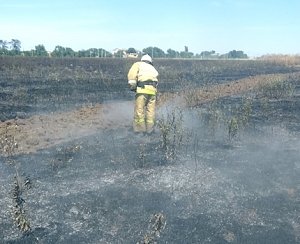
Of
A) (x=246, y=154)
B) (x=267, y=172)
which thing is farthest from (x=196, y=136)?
(x=267, y=172)

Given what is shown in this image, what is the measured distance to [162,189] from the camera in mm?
6074

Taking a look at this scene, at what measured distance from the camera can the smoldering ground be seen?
478 cm

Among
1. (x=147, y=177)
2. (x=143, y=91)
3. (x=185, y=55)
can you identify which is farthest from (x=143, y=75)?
(x=185, y=55)

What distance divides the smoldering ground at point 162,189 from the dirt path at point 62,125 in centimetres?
41

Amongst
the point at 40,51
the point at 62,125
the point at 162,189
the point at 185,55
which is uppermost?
the point at 40,51

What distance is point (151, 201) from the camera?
564 cm

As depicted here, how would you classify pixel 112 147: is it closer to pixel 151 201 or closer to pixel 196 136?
pixel 196 136

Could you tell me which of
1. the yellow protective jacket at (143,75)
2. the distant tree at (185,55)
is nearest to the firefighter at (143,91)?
the yellow protective jacket at (143,75)

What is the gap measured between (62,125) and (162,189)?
463 cm

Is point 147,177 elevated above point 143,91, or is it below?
below

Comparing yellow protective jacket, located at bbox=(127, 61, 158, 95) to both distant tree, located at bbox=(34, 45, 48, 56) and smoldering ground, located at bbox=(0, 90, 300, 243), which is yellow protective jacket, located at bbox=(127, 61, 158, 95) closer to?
smoldering ground, located at bbox=(0, 90, 300, 243)

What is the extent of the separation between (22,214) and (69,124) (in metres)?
5.44

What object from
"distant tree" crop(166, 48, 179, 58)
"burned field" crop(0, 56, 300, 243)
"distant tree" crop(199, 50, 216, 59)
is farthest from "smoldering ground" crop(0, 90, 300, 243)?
"distant tree" crop(199, 50, 216, 59)

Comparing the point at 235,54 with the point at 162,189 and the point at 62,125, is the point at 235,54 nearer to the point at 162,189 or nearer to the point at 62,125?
the point at 62,125
